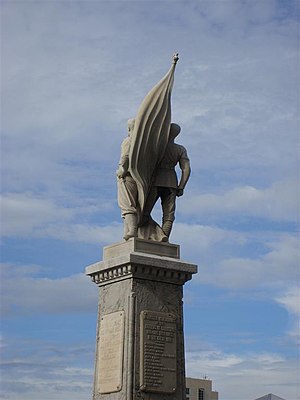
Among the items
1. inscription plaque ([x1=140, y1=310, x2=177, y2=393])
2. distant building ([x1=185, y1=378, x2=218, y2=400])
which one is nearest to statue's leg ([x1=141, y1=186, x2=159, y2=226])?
inscription plaque ([x1=140, y1=310, x2=177, y2=393])

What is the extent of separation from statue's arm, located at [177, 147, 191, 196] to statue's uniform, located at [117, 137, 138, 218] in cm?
102

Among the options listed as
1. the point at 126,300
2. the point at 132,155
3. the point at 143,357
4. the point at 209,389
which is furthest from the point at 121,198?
the point at 209,389

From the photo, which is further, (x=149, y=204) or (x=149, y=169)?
(x=149, y=204)

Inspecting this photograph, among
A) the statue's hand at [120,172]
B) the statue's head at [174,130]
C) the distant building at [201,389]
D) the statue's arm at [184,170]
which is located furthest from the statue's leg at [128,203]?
the distant building at [201,389]

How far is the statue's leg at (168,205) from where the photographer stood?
19203 millimetres

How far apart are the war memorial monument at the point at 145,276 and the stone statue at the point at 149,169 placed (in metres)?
0.02

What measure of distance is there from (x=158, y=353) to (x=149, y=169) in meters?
3.84

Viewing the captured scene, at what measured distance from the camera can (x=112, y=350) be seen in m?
17.9

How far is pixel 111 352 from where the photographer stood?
17938 mm

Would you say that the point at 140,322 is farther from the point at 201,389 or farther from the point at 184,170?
the point at 201,389

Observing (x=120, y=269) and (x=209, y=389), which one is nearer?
(x=120, y=269)

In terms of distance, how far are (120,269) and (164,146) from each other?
283cm

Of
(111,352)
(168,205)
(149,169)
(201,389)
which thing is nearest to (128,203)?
(149,169)

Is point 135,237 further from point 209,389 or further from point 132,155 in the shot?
point 209,389
